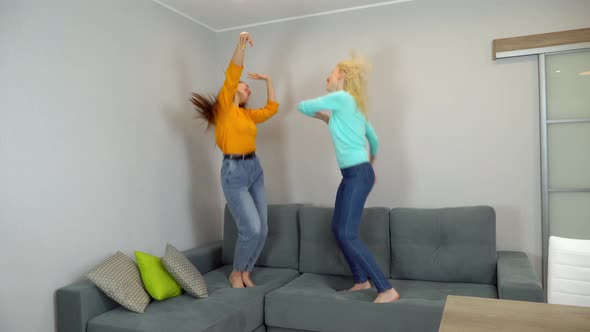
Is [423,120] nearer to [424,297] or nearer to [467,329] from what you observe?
[424,297]

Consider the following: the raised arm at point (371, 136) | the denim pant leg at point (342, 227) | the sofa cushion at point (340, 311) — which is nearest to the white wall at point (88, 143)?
the sofa cushion at point (340, 311)

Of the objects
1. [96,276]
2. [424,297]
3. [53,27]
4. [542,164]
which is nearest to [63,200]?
[96,276]

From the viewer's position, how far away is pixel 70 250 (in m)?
2.71

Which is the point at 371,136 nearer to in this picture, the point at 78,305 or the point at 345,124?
the point at 345,124

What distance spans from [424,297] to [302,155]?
1687 mm

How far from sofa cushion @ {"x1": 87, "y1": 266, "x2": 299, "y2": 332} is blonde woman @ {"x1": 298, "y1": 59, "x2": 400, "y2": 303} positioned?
0.65 m

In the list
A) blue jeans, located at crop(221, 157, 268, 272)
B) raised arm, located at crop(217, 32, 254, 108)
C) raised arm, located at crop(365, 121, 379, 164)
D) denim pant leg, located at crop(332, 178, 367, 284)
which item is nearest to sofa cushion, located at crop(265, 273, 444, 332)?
denim pant leg, located at crop(332, 178, 367, 284)

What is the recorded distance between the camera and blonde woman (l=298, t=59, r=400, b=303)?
278cm

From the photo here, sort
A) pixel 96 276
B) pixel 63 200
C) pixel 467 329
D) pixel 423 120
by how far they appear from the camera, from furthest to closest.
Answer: pixel 423 120 → pixel 63 200 → pixel 96 276 → pixel 467 329

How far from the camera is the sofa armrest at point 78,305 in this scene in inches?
97.1

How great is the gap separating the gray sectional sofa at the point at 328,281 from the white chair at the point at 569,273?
A: 0.56 meters

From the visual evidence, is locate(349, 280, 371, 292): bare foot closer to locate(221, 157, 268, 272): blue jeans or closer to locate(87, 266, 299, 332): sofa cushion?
locate(87, 266, 299, 332): sofa cushion

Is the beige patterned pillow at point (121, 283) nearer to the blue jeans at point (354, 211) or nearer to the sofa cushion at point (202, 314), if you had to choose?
the sofa cushion at point (202, 314)

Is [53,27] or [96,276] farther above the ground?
[53,27]
